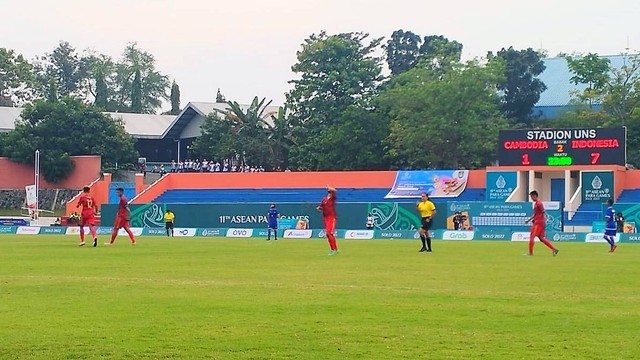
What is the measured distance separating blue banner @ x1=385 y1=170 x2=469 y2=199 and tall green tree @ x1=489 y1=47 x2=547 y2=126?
22.7m

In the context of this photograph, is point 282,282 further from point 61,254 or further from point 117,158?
point 117,158

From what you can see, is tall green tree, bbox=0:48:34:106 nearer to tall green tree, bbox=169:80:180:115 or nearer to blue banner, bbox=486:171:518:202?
tall green tree, bbox=169:80:180:115

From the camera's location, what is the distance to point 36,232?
5762cm

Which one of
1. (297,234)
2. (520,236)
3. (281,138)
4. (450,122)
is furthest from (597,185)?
(281,138)

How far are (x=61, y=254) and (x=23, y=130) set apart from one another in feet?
195

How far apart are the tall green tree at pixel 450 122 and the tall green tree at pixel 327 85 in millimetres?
7038

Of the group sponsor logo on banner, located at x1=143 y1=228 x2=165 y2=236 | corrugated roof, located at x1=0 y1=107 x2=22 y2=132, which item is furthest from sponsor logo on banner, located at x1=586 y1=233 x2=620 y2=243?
corrugated roof, located at x1=0 y1=107 x2=22 y2=132

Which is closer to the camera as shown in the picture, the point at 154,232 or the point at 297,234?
the point at 297,234

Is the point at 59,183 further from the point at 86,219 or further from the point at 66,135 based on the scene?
the point at 86,219

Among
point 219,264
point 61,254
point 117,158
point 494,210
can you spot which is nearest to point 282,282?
point 219,264

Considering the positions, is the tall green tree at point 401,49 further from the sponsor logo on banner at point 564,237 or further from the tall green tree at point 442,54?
the sponsor logo on banner at point 564,237

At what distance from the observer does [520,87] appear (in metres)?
91.0

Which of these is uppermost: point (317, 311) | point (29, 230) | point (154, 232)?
point (317, 311)

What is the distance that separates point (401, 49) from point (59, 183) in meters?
35.0
